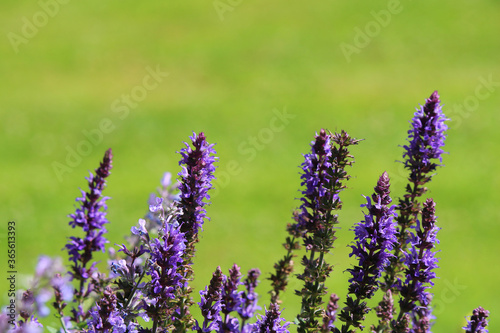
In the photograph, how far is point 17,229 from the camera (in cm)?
1931

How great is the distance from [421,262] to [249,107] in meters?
23.0

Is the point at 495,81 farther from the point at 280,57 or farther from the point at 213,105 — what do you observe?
the point at 213,105

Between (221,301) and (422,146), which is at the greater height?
(422,146)

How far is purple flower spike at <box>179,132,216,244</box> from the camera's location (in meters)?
3.60

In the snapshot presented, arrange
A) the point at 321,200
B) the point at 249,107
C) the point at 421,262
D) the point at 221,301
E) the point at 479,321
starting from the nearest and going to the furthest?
the point at 479,321, the point at 221,301, the point at 421,262, the point at 321,200, the point at 249,107

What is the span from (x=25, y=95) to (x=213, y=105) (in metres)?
7.48

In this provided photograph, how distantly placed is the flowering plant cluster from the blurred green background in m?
13.0

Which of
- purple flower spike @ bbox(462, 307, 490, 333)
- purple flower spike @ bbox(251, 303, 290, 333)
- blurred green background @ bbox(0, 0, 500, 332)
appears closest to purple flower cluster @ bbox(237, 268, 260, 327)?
purple flower spike @ bbox(251, 303, 290, 333)

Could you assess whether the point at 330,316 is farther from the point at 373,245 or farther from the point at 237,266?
the point at 237,266

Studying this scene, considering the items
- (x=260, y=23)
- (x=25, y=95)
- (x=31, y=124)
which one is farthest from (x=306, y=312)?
(x=260, y=23)

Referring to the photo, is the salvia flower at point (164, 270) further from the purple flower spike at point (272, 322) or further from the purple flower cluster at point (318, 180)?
the purple flower cluster at point (318, 180)

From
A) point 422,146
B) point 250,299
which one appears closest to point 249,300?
point 250,299

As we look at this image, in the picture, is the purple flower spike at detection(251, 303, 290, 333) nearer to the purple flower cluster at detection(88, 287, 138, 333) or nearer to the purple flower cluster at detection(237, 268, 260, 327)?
the purple flower cluster at detection(237, 268, 260, 327)

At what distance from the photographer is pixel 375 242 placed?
3570 mm
